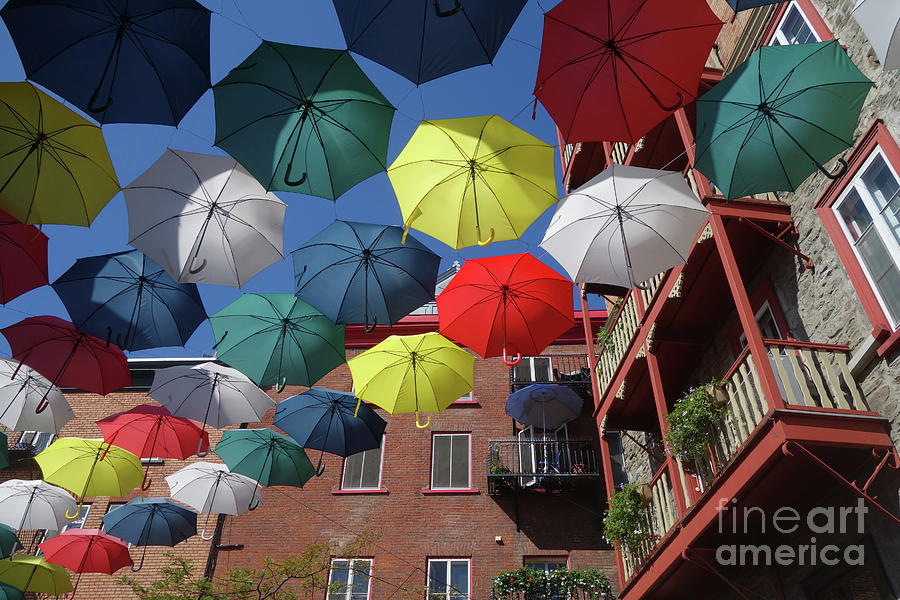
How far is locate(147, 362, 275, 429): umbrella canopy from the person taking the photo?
1115 centimetres

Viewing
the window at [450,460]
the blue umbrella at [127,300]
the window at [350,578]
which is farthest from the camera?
the window at [450,460]

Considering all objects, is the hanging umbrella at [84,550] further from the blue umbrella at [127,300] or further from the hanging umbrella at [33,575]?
the blue umbrella at [127,300]

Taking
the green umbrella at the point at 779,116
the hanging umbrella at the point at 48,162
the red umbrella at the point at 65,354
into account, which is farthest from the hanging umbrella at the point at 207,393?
the green umbrella at the point at 779,116

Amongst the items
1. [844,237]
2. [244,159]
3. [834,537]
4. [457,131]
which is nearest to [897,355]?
[844,237]

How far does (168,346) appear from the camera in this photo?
963 centimetres

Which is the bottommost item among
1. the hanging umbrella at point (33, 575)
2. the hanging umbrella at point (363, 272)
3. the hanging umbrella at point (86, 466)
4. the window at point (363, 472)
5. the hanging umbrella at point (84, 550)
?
the hanging umbrella at point (33, 575)

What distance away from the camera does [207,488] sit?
13484 millimetres

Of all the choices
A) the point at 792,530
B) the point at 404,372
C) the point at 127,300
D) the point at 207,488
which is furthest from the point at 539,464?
the point at 127,300

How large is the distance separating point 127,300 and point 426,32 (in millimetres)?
6381

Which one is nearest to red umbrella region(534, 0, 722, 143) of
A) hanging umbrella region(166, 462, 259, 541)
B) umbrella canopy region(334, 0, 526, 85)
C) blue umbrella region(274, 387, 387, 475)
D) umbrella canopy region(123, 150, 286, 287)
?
umbrella canopy region(334, 0, 526, 85)

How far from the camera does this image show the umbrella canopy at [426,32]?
6047 mm

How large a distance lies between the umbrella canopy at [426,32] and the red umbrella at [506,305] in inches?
140

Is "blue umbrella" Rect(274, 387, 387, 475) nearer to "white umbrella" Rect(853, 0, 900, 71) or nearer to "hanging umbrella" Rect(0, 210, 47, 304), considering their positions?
"hanging umbrella" Rect(0, 210, 47, 304)

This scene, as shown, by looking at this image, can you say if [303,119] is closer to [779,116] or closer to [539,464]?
[779,116]
